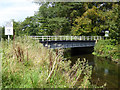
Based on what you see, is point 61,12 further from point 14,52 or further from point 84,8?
point 14,52

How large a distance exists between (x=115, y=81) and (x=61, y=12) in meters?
20.8

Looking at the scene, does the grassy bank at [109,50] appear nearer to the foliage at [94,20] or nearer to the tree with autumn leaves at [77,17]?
the foliage at [94,20]

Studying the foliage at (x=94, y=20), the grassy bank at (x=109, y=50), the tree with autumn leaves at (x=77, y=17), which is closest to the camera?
the grassy bank at (x=109, y=50)

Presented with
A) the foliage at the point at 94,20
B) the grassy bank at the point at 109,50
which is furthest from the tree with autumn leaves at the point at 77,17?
the grassy bank at the point at 109,50

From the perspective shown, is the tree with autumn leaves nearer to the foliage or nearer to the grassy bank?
the foliage

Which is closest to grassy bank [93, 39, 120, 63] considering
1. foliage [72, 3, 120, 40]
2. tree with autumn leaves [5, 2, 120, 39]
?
foliage [72, 3, 120, 40]

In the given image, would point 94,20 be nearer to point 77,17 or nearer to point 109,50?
point 77,17

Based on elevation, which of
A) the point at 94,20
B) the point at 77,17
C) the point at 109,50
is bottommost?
the point at 109,50

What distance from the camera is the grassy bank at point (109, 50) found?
15.4 m

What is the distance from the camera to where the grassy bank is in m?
15.4

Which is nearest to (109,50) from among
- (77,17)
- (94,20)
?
(94,20)

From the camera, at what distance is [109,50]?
55.9 ft

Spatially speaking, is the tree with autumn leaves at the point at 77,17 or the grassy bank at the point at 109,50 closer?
the grassy bank at the point at 109,50

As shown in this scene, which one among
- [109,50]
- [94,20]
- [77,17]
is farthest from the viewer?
[77,17]
